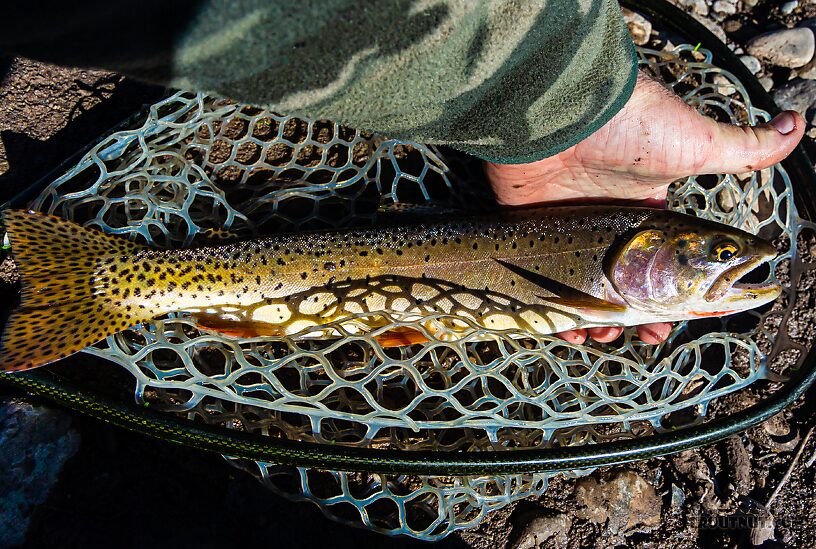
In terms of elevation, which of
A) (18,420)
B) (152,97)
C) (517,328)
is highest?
(152,97)

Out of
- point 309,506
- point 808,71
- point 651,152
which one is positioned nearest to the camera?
point 651,152

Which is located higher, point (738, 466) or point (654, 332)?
point (654, 332)

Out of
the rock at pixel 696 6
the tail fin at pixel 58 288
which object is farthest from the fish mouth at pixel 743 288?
the tail fin at pixel 58 288

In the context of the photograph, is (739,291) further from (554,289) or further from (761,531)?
(761,531)

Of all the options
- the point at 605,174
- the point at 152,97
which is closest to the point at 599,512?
the point at 605,174

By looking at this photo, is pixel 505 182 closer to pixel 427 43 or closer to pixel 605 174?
pixel 605 174

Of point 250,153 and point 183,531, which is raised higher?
point 250,153

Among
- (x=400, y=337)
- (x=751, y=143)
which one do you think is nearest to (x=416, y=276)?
(x=400, y=337)
